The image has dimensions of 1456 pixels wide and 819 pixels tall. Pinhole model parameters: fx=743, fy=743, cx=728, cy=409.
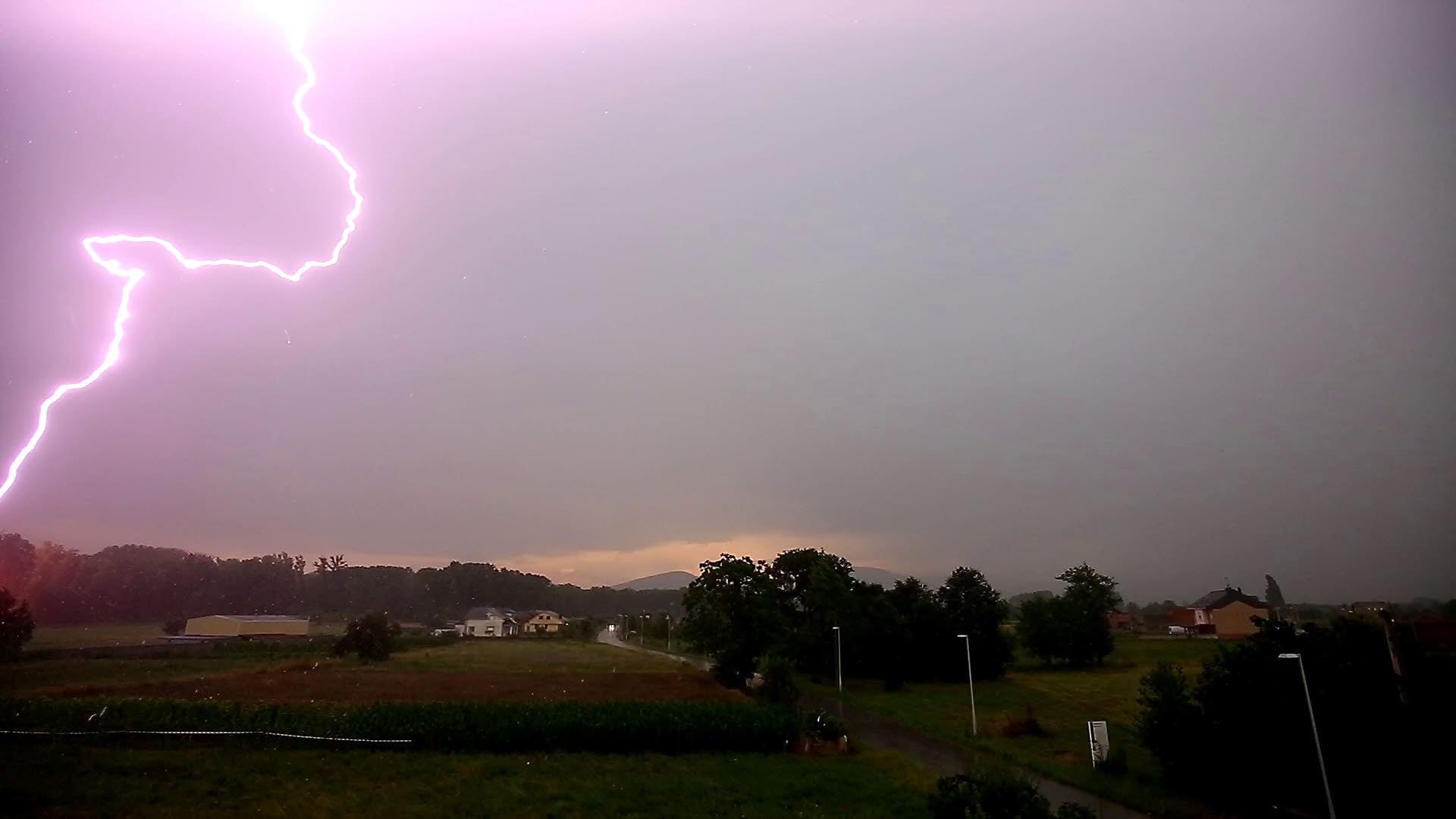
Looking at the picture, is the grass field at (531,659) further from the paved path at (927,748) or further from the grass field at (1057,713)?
the paved path at (927,748)

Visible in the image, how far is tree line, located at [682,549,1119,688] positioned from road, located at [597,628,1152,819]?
653cm

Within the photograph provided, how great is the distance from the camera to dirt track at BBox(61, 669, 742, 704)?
89.4ft

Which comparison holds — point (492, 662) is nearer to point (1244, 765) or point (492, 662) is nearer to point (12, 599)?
point (12, 599)

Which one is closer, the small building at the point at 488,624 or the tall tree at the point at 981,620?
the tall tree at the point at 981,620

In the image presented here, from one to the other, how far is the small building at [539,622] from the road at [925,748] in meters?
72.5

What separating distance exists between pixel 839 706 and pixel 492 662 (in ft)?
84.9

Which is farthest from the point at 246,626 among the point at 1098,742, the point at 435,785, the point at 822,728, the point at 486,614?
the point at 1098,742

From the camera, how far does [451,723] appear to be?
66.5 ft

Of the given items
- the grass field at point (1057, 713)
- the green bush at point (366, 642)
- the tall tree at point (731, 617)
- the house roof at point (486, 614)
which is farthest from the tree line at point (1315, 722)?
the house roof at point (486, 614)

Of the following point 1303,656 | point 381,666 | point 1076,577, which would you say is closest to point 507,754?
point 1303,656

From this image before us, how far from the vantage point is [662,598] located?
16000cm

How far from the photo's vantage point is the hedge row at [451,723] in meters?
20.0

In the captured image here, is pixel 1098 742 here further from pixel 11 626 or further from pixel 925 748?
pixel 11 626

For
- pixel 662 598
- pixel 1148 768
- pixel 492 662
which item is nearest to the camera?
pixel 1148 768
